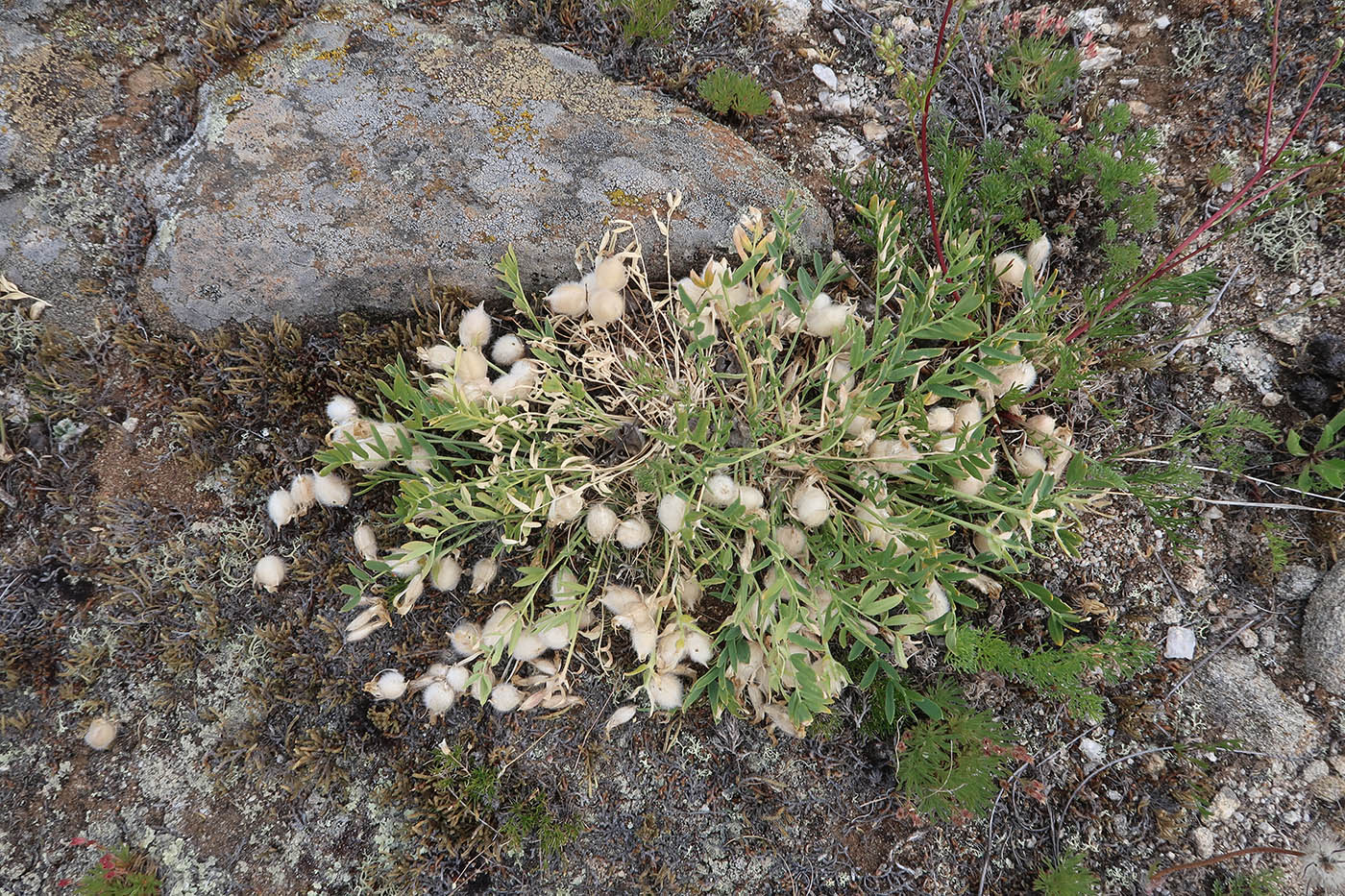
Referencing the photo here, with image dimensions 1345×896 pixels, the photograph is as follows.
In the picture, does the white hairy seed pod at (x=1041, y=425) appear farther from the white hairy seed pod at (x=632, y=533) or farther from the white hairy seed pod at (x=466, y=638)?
the white hairy seed pod at (x=466, y=638)

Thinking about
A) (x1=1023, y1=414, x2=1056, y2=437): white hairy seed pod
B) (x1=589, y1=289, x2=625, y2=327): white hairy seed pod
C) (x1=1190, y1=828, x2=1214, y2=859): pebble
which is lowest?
(x1=1190, y1=828, x2=1214, y2=859): pebble

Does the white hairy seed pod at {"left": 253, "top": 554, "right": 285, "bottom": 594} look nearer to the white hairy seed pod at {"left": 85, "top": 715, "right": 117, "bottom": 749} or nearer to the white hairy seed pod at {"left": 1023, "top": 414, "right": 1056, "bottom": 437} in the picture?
the white hairy seed pod at {"left": 85, "top": 715, "right": 117, "bottom": 749}

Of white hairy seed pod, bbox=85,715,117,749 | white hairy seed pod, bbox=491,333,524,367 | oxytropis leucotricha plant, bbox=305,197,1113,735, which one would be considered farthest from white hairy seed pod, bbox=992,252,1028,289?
white hairy seed pod, bbox=85,715,117,749

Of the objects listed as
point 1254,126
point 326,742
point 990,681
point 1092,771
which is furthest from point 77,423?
point 1254,126

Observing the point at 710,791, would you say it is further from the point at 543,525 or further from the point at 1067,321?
the point at 1067,321

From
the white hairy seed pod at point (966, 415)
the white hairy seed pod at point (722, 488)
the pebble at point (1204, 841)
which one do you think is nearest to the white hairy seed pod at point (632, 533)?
the white hairy seed pod at point (722, 488)
